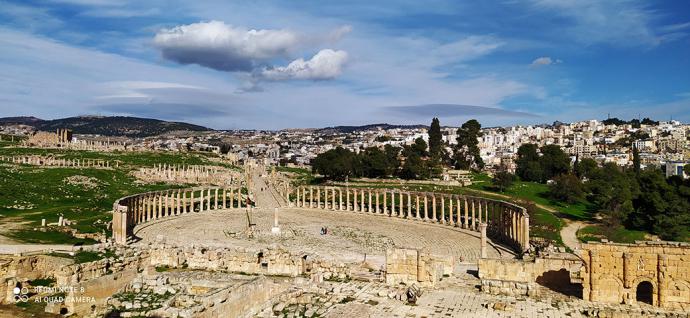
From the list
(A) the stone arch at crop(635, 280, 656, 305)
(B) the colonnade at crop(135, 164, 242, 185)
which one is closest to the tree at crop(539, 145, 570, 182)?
(B) the colonnade at crop(135, 164, 242, 185)

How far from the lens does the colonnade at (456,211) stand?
44.4m

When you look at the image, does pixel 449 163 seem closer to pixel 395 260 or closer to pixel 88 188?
pixel 88 188

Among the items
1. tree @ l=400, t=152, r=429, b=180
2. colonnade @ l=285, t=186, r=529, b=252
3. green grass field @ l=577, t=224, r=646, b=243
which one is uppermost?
tree @ l=400, t=152, r=429, b=180

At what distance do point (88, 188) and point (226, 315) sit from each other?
A: 52.1 metres

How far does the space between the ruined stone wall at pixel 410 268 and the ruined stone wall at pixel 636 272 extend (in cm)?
677

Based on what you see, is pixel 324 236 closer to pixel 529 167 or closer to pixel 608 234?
pixel 608 234

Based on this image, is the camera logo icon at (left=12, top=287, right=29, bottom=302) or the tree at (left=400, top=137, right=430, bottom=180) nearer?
the camera logo icon at (left=12, top=287, right=29, bottom=302)

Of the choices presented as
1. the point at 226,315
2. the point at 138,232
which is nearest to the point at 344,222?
the point at 138,232

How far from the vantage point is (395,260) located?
2636 centimetres

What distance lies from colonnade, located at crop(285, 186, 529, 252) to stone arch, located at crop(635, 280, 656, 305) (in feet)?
46.7

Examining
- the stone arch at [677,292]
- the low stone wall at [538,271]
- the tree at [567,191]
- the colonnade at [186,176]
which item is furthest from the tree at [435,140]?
the stone arch at [677,292]

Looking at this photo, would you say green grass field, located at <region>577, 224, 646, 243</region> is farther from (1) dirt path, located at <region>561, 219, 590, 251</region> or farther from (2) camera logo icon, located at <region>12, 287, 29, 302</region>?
(2) camera logo icon, located at <region>12, 287, 29, 302</region>

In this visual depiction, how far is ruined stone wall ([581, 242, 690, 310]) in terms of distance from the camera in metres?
22.5

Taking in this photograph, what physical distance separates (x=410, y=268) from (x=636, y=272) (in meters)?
9.69
